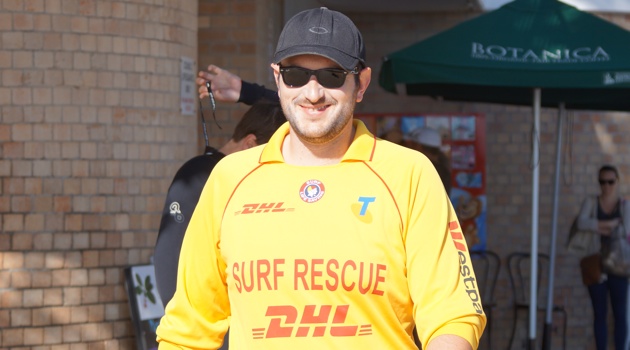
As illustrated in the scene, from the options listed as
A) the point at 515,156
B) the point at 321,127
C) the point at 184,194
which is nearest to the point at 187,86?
the point at 184,194

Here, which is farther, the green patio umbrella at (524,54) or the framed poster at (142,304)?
the green patio umbrella at (524,54)

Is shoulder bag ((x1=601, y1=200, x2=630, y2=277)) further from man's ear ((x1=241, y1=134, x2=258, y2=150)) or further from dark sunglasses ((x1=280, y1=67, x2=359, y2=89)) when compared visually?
dark sunglasses ((x1=280, y1=67, x2=359, y2=89))

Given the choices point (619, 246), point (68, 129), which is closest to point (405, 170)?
point (68, 129)

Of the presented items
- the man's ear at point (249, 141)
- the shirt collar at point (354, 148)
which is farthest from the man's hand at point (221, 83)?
the shirt collar at point (354, 148)

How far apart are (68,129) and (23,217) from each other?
546 millimetres

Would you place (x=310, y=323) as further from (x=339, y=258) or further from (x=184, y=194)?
(x=184, y=194)

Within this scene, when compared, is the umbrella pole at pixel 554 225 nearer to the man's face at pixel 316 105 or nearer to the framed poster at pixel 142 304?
the framed poster at pixel 142 304

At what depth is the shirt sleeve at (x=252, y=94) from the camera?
429 centimetres

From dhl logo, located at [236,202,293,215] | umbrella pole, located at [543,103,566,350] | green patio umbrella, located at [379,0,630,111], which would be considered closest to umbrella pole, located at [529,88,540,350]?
green patio umbrella, located at [379,0,630,111]

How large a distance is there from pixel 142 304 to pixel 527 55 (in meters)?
2.88

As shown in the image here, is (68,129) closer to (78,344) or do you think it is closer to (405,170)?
(78,344)

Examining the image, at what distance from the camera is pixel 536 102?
7.96 m

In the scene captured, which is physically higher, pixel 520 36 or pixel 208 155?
pixel 520 36

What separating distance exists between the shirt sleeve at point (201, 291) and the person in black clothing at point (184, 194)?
1164 mm
